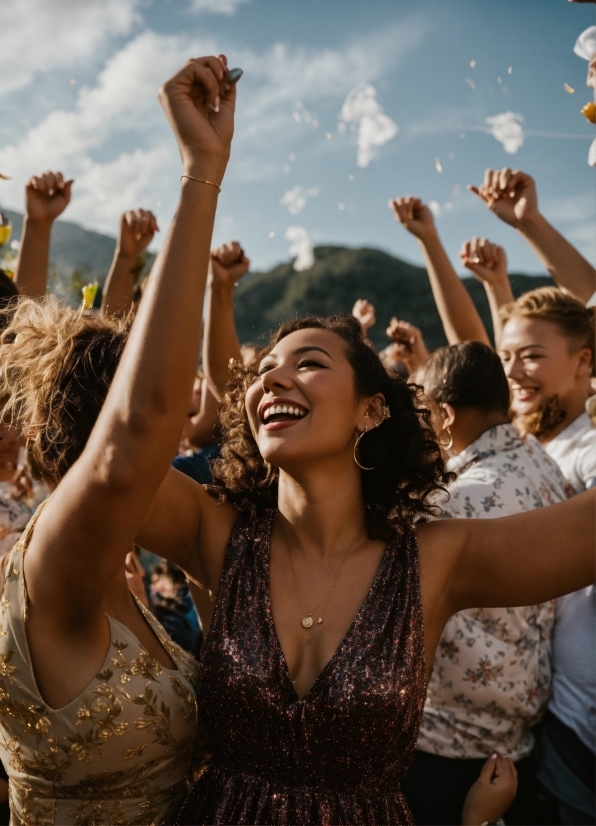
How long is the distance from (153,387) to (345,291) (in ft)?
160

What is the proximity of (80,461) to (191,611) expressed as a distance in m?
3.09

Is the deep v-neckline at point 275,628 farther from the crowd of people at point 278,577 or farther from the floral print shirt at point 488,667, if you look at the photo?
the floral print shirt at point 488,667

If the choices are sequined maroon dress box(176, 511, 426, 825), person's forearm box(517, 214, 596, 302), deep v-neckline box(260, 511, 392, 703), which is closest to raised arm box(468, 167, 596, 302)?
person's forearm box(517, 214, 596, 302)

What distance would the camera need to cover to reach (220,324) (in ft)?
11.8

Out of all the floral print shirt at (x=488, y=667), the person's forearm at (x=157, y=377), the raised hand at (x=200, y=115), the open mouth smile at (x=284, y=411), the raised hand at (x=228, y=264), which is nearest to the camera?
the person's forearm at (x=157, y=377)

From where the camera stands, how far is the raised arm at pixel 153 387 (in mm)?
1232

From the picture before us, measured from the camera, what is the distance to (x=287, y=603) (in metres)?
2.18

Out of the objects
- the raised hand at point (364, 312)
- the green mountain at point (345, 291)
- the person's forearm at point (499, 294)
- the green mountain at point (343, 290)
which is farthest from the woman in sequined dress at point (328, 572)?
the green mountain at point (345, 291)

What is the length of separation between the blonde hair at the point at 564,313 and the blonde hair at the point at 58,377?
2373mm

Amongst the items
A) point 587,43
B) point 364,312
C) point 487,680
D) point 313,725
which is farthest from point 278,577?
point 364,312

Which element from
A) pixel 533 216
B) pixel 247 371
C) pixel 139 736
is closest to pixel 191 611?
pixel 247 371

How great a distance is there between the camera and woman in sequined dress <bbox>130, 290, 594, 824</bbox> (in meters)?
1.98

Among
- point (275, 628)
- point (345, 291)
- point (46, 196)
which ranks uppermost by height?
point (345, 291)

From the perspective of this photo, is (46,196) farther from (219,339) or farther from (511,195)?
(511,195)
